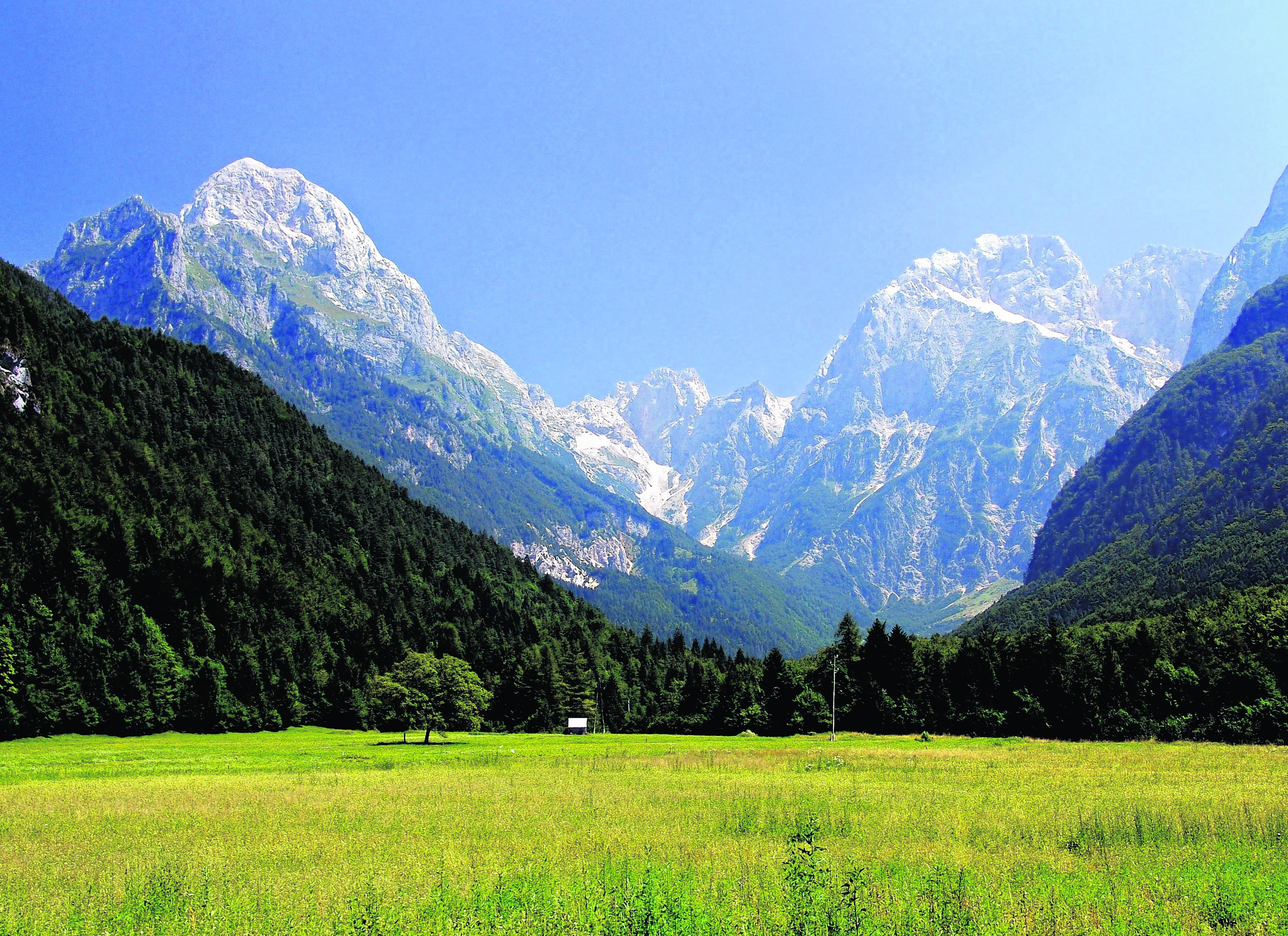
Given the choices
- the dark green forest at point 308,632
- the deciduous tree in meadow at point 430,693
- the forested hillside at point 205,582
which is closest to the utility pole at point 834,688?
the dark green forest at point 308,632

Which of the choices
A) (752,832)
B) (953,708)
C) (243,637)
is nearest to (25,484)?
(243,637)

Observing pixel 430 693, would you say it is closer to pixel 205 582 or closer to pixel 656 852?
pixel 205 582

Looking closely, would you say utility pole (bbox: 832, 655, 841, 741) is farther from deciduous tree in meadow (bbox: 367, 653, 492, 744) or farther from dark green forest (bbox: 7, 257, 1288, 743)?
deciduous tree in meadow (bbox: 367, 653, 492, 744)

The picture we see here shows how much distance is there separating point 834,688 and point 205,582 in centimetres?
9442

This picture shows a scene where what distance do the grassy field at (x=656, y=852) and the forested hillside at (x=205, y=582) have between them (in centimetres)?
5874

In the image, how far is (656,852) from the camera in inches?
804

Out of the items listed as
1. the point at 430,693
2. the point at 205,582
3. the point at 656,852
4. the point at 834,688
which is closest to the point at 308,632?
the point at 205,582

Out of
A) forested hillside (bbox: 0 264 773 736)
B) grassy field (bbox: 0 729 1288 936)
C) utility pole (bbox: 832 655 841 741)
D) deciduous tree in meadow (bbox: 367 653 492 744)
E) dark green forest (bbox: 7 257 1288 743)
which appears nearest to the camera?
grassy field (bbox: 0 729 1288 936)

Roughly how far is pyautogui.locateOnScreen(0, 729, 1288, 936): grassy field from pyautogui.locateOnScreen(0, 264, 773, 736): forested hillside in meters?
58.7

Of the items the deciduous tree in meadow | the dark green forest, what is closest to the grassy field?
the dark green forest

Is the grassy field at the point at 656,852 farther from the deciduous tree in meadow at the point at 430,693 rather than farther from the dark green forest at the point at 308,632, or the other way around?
the deciduous tree in meadow at the point at 430,693

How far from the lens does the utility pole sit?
91438 millimetres

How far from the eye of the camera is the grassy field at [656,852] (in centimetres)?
1420

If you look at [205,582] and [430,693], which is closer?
[430,693]
